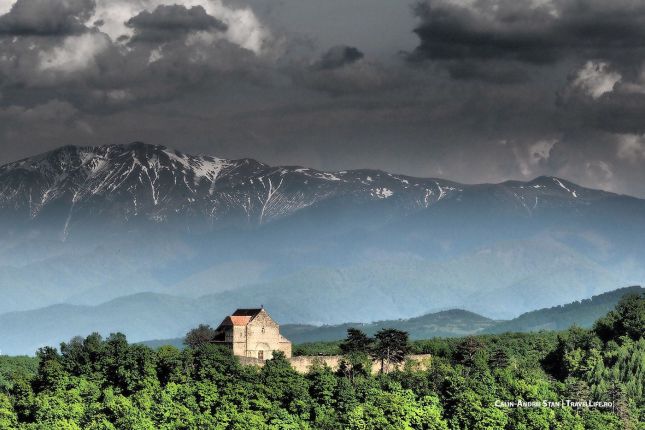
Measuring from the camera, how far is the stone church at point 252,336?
18038cm

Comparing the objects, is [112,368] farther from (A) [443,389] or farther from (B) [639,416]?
(B) [639,416]

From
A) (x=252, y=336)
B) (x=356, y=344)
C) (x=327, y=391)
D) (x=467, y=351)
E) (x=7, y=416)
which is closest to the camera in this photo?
(x=7, y=416)

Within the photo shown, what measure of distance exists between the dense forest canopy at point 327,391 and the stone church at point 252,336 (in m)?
4.67

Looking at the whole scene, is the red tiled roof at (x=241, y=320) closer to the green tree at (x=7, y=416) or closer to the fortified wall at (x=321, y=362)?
the fortified wall at (x=321, y=362)

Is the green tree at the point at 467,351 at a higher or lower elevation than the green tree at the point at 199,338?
lower

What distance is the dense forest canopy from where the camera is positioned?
150250 mm

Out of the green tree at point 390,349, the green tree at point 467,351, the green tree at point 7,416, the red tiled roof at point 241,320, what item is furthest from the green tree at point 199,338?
the green tree at point 467,351

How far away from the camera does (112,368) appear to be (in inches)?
6639

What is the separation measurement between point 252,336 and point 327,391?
21.5m

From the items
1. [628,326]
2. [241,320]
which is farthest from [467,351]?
[241,320]

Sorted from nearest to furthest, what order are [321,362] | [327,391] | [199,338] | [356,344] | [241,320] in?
[327,391], [321,362], [241,320], [199,338], [356,344]

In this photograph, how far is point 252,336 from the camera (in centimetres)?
18100

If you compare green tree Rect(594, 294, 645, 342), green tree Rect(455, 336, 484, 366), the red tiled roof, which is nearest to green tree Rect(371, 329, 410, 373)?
green tree Rect(455, 336, 484, 366)

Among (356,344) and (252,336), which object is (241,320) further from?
(356,344)
